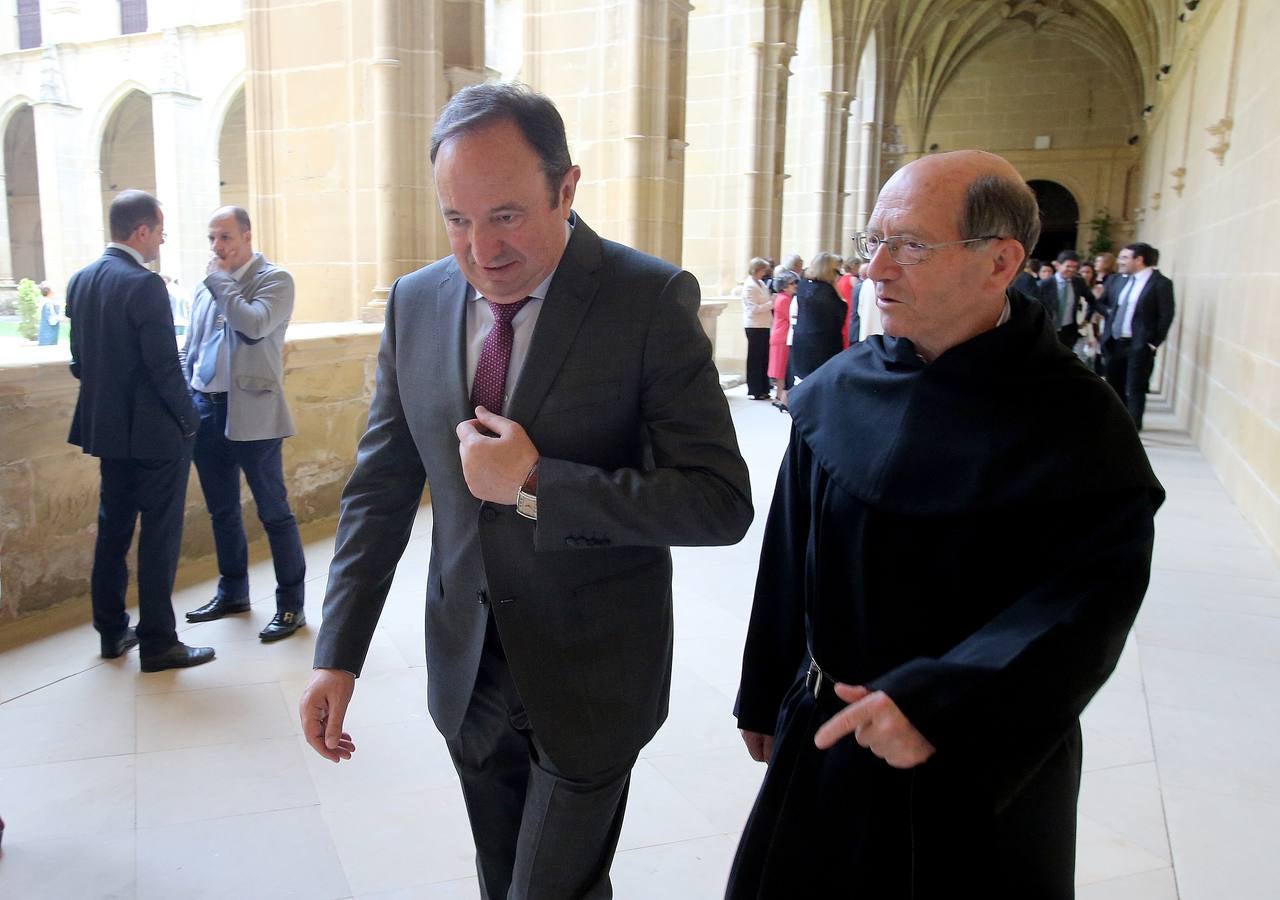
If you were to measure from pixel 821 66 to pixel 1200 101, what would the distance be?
6.01m

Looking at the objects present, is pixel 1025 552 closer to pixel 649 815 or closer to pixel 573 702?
pixel 573 702

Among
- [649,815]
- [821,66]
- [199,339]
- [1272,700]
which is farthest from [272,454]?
[821,66]

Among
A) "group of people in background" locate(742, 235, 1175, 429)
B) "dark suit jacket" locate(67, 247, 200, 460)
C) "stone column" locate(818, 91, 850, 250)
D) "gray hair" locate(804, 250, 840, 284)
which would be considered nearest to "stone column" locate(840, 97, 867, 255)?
"stone column" locate(818, 91, 850, 250)

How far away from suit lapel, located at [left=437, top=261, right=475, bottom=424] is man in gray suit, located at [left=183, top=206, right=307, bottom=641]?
2.52 m

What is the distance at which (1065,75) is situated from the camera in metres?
24.0

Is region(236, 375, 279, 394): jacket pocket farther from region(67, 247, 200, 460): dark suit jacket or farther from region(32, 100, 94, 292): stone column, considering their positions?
region(32, 100, 94, 292): stone column

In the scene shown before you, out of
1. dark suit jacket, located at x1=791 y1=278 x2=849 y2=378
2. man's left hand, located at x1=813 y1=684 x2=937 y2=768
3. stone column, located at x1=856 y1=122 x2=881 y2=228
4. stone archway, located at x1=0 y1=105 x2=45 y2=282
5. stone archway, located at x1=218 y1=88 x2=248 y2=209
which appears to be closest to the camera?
man's left hand, located at x1=813 y1=684 x2=937 y2=768

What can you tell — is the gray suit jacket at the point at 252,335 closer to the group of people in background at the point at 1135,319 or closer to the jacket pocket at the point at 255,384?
the jacket pocket at the point at 255,384

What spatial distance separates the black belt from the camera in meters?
1.40

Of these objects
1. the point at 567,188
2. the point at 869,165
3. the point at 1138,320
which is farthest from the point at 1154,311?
the point at 869,165

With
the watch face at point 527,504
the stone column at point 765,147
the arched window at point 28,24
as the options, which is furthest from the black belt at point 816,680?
the arched window at point 28,24

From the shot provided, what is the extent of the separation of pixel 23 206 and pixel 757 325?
24.4m

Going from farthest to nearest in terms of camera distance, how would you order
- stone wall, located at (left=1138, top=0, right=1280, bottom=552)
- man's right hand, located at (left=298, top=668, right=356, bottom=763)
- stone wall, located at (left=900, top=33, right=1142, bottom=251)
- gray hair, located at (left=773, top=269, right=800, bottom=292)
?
stone wall, located at (left=900, top=33, right=1142, bottom=251) → gray hair, located at (left=773, top=269, right=800, bottom=292) → stone wall, located at (left=1138, top=0, right=1280, bottom=552) → man's right hand, located at (left=298, top=668, right=356, bottom=763)

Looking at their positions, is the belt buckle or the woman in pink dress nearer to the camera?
the belt buckle
